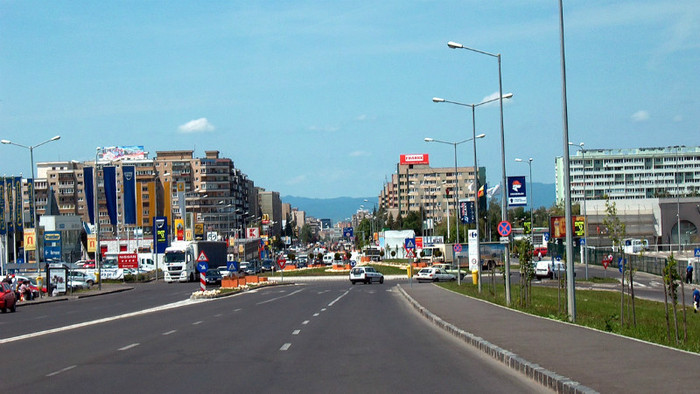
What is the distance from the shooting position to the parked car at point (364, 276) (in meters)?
66.2

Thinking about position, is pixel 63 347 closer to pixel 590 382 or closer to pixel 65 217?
pixel 590 382

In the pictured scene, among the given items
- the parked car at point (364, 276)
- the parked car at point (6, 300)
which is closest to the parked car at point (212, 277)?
the parked car at point (364, 276)

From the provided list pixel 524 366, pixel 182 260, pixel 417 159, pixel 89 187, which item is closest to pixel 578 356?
pixel 524 366

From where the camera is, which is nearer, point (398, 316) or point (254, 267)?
point (398, 316)

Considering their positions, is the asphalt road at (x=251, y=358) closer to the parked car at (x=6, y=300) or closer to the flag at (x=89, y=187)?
the parked car at (x=6, y=300)

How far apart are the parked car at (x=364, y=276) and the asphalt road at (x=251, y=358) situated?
130 feet

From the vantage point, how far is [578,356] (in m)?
12.6

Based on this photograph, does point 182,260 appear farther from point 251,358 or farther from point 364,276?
point 251,358

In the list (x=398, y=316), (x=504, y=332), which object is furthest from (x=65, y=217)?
(x=504, y=332)

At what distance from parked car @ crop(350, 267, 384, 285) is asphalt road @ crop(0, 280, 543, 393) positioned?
39564mm

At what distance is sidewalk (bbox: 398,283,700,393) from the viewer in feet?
32.2

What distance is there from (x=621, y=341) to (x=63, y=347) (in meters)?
12.2

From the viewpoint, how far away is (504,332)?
17.7m

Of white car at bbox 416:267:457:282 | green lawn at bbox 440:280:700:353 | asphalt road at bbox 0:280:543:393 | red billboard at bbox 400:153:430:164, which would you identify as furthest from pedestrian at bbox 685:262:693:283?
red billboard at bbox 400:153:430:164
